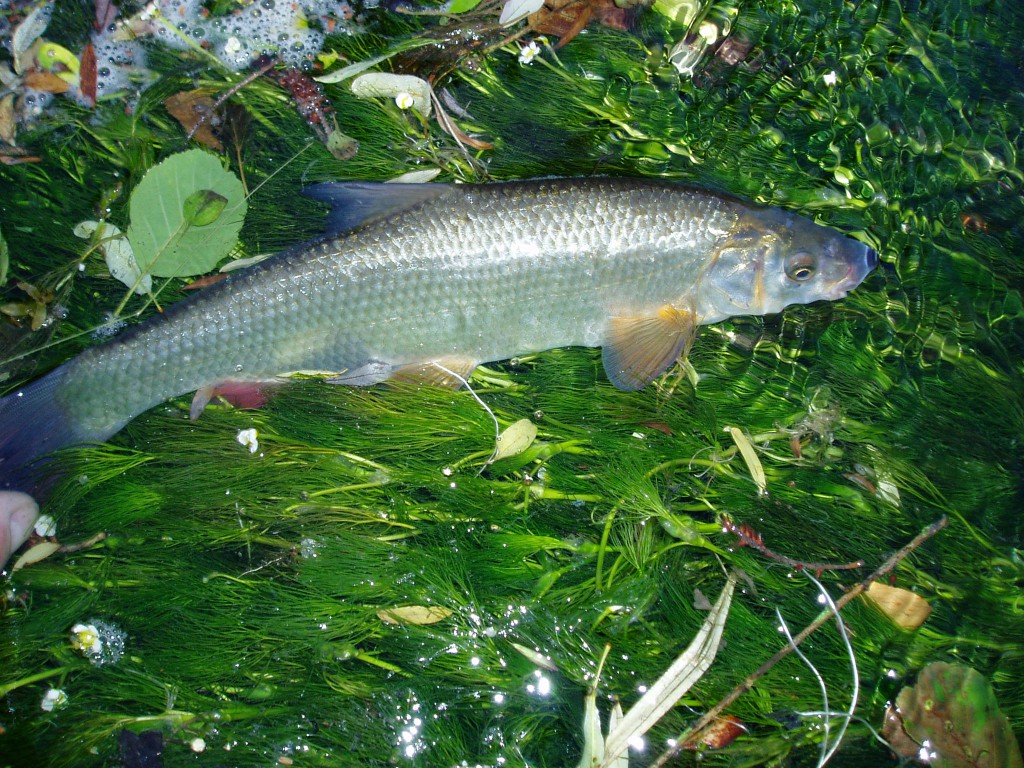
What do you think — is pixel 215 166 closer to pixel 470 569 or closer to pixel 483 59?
pixel 483 59

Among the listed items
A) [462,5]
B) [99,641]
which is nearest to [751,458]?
[462,5]

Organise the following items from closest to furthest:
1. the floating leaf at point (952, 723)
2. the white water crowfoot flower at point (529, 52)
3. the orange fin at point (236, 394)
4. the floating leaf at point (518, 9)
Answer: the floating leaf at point (952, 723)
the orange fin at point (236, 394)
the floating leaf at point (518, 9)
the white water crowfoot flower at point (529, 52)

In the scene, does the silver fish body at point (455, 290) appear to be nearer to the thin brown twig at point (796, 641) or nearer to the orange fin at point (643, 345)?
the orange fin at point (643, 345)

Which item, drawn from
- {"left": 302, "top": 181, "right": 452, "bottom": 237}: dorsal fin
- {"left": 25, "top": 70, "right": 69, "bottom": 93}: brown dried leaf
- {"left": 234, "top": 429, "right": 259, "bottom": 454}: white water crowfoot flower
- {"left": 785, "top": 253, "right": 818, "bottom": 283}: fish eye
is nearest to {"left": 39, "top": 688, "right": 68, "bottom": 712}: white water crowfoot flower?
{"left": 234, "top": 429, "right": 259, "bottom": 454}: white water crowfoot flower

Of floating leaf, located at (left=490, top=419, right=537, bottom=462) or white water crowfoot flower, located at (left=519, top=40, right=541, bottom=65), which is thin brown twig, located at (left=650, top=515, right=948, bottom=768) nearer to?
floating leaf, located at (left=490, top=419, right=537, bottom=462)

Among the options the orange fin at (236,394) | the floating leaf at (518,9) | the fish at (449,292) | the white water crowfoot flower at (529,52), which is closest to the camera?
the fish at (449,292)

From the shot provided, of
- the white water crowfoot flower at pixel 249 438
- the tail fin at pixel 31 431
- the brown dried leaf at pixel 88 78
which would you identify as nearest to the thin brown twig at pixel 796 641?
the white water crowfoot flower at pixel 249 438

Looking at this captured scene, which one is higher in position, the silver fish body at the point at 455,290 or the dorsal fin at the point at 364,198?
the dorsal fin at the point at 364,198
